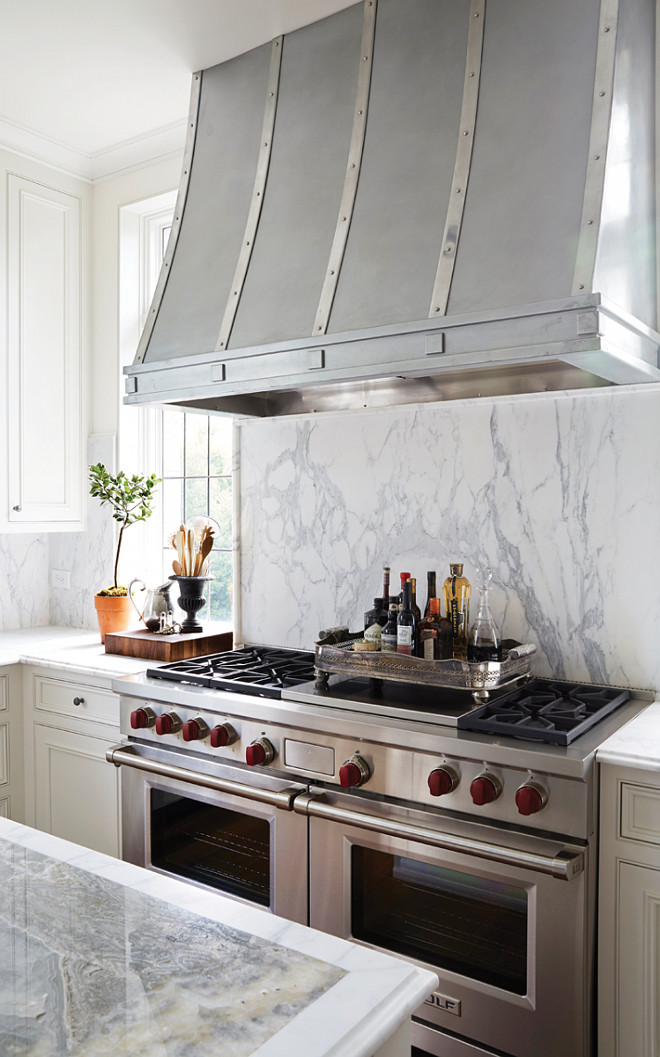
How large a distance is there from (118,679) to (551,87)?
194cm

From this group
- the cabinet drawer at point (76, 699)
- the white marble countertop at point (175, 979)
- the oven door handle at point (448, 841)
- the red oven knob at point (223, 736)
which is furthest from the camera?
the cabinet drawer at point (76, 699)

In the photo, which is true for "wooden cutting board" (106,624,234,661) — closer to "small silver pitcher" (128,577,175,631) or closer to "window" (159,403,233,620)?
"small silver pitcher" (128,577,175,631)

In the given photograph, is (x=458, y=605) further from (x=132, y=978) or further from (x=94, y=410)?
(x=94, y=410)

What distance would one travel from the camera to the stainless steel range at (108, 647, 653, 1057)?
1620 mm

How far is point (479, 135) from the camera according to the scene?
1919 mm

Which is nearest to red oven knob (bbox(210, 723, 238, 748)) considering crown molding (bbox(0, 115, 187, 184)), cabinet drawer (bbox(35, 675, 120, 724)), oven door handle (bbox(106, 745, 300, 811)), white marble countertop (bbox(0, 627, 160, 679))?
oven door handle (bbox(106, 745, 300, 811))

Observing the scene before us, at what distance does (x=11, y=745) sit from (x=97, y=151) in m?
2.40

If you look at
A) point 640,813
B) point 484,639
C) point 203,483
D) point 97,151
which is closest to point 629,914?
point 640,813

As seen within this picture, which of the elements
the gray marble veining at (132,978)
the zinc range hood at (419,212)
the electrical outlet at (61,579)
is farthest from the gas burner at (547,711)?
the electrical outlet at (61,579)

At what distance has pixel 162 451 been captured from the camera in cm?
352

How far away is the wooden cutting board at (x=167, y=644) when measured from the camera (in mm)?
2773

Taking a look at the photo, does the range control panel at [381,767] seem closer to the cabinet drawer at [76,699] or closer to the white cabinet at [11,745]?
the cabinet drawer at [76,699]

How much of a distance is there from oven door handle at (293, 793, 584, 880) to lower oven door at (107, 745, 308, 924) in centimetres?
8

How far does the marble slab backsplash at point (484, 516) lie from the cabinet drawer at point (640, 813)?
551mm
